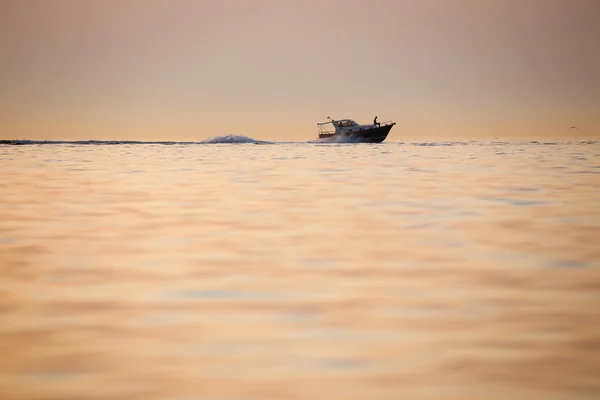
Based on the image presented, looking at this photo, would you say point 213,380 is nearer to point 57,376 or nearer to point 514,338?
point 57,376

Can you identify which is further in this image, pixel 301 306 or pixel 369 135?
pixel 369 135

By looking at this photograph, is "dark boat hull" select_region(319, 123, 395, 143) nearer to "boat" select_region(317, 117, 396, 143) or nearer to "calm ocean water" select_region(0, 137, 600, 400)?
"boat" select_region(317, 117, 396, 143)

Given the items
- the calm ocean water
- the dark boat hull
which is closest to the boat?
the dark boat hull

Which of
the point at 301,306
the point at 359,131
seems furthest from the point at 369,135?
the point at 301,306

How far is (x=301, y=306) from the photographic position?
429 cm

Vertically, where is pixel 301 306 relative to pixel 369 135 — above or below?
below

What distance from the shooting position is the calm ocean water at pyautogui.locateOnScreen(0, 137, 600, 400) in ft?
9.64

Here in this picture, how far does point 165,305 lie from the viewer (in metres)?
4.32

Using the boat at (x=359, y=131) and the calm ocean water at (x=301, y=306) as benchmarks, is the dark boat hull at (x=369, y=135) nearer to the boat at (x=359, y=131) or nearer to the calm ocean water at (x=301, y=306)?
the boat at (x=359, y=131)

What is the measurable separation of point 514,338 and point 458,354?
1.62 feet

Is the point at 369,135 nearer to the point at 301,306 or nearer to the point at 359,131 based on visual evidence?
the point at 359,131

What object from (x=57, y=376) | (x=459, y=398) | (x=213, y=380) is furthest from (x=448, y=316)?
(x=57, y=376)

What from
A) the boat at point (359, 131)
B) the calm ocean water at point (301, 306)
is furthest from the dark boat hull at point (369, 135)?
the calm ocean water at point (301, 306)

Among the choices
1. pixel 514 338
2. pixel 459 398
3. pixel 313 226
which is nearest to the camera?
pixel 459 398
